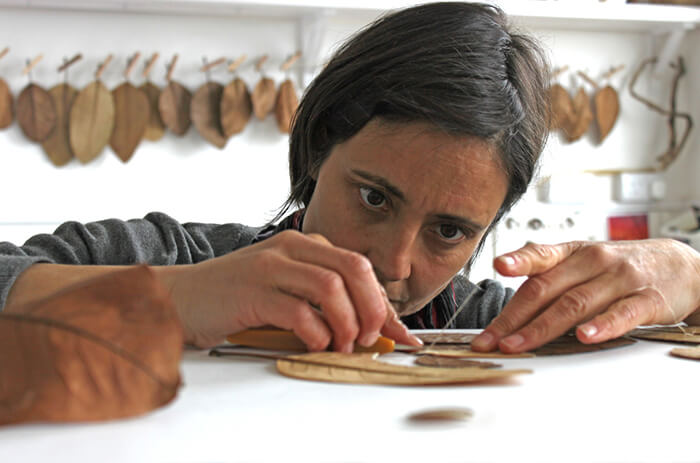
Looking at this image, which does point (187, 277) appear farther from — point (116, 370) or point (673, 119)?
point (673, 119)

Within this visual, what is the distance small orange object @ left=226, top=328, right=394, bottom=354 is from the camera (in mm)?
620

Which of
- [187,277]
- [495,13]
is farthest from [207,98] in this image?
[187,277]

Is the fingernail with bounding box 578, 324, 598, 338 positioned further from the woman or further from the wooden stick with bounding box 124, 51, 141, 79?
the wooden stick with bounding box 124, 51, 141, 79

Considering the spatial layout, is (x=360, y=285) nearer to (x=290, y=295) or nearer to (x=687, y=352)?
(x=290, y=295)

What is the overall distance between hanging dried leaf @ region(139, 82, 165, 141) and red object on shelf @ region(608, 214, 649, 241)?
1507mm

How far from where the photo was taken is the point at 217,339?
639mm

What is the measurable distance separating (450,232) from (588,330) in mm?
255

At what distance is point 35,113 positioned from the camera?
6.44 ft

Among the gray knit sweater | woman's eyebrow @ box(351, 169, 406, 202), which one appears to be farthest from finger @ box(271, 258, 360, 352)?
the gray knit sweater

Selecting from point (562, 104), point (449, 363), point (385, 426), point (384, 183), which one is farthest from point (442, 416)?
point (562, 104)

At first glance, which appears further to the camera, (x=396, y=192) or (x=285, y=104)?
(x=285, y=104)

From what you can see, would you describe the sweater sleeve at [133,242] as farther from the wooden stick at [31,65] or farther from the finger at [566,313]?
the wooden stick at [31,65]

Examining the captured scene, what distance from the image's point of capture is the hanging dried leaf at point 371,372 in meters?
0.48

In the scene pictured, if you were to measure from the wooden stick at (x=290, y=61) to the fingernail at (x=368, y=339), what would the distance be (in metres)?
1.68
